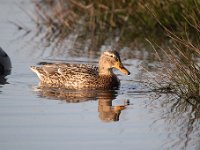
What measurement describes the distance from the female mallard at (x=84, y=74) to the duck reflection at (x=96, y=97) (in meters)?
0.28

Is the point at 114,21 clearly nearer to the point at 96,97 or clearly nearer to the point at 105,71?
the point at 105,71

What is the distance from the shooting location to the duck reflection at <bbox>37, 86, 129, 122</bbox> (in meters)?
11.0

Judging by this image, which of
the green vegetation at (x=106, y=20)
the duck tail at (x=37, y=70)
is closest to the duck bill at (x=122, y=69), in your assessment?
the duck tail at (x=37, y=70)

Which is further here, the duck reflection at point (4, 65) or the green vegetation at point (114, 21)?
the green vegetation at point (114, 21)

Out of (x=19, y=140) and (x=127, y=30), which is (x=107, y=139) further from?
(x=127, y=30)

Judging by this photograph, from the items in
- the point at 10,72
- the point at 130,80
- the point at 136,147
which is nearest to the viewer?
the point at 136,147

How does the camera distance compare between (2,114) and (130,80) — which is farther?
(130,80)

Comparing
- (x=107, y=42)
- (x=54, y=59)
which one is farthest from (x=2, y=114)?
(x=107, y=42)

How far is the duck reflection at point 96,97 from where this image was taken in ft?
36.2

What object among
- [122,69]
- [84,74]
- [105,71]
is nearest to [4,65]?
[84,74]

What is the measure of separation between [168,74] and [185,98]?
0.53 m

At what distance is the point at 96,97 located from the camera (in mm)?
12422

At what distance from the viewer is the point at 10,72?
14617 mm

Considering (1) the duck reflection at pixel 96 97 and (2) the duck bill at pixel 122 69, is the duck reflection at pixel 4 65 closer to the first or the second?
(1) the duck reflection at pixel 96 97
